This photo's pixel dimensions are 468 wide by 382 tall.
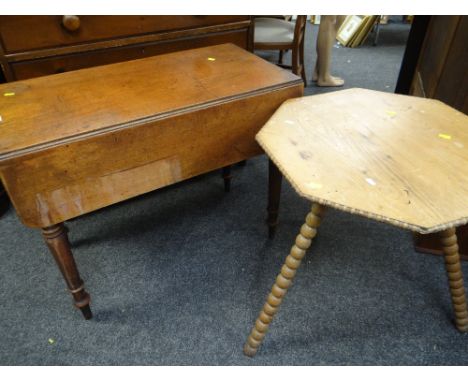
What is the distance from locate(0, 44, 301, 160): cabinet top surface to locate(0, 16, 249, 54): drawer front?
177 millimetres

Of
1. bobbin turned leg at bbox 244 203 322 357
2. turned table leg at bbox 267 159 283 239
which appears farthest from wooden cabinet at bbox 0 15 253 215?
bobbin turned leg at bbox 244 203 322 357

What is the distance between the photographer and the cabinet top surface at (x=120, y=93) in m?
0.87

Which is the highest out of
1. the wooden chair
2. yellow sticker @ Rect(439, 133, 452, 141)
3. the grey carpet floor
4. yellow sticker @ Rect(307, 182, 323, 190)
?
yellow sticker @ Rect(439, 133, 452, 141)

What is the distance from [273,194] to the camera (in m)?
1.34

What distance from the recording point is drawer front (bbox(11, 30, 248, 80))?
4.02ft

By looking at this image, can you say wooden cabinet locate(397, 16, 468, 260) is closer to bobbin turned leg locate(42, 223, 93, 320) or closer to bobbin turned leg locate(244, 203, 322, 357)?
bobbin turned leg locate(244, 203, 322, 357)

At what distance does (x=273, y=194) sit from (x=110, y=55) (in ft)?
2.63

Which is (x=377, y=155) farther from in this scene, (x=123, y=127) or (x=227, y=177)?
(x=227, y=177)

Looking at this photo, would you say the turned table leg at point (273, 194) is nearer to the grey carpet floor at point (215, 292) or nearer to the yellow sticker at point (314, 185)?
the grey carpet floor at point (215, 292)

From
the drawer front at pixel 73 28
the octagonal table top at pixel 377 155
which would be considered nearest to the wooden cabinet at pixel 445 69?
the octagonal table top at pixel 377 155

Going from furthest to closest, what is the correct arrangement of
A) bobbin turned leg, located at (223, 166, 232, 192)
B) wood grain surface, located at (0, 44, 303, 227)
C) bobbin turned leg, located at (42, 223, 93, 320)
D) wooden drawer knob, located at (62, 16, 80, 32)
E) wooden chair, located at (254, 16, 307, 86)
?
wooden chair, located at (254, 16, 307, 86), bobbin turned leg, located at (223, 166, 232, 192), wooden drawer knob, located at (62, 16, 80, 32), bobbin turned leg, located at (42, 223, 93, 320), wood grain surface, located at (0, 44, 303, 227)

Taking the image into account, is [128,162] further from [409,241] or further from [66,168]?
[409,241]
